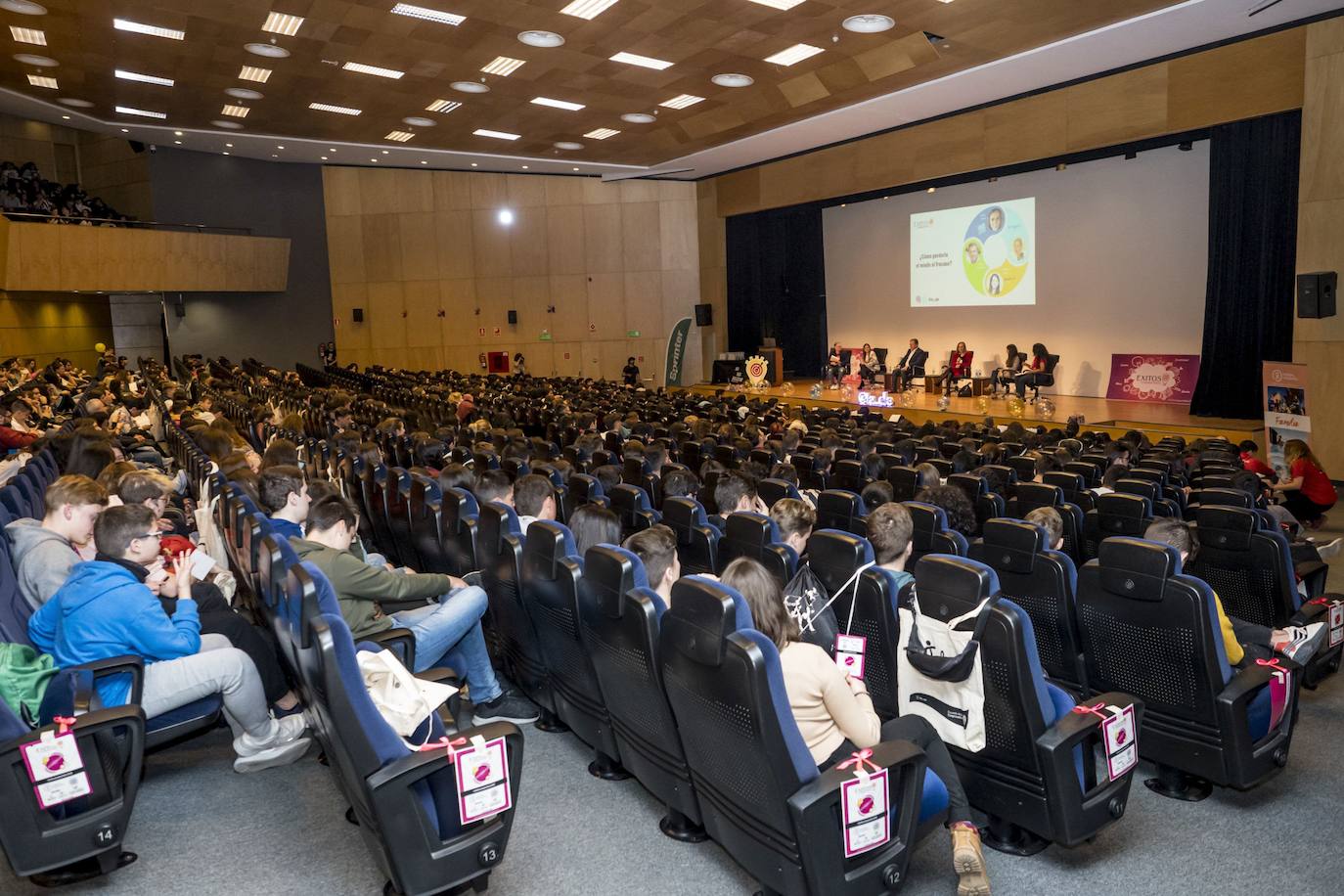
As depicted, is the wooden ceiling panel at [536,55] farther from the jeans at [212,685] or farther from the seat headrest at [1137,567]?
the jeans at [212,685]

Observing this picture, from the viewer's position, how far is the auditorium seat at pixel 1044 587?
3.46 meters

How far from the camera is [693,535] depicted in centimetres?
443

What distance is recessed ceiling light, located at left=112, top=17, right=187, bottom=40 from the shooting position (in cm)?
1140

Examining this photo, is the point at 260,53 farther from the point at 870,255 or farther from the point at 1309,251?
the point at 1309,251

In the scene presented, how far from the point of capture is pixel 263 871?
2.91 m

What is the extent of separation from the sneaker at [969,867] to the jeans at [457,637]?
2.16 meters

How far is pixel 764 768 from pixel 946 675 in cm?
72

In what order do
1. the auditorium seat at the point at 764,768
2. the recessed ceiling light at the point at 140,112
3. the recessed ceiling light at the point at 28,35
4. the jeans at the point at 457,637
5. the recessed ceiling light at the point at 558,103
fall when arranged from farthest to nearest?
the recessed ceiling light at the point at 140,112, the recessed ceiling light at the point at 558,103, the recessed ceiling light at the point at 28,35, the jeans at the point at 457,637, the auditorium seat at the point at 764,768

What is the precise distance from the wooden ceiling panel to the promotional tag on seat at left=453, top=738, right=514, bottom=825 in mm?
9576

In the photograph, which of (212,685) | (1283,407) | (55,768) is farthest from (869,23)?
(55,768)

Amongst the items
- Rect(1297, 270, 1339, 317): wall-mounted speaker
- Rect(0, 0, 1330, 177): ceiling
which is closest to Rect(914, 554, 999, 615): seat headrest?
Rect(0, 0, 1330, 177): ceiling

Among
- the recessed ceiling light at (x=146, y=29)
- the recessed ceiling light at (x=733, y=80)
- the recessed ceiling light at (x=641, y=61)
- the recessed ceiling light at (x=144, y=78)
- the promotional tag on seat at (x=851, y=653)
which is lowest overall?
the promotional tag on seat at (x=851, y=653)

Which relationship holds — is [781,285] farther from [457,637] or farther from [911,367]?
[457,637]

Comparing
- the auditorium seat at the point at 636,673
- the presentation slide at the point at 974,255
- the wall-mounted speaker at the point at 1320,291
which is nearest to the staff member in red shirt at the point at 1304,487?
the wall-mounted speaker at the point at 1320,291
